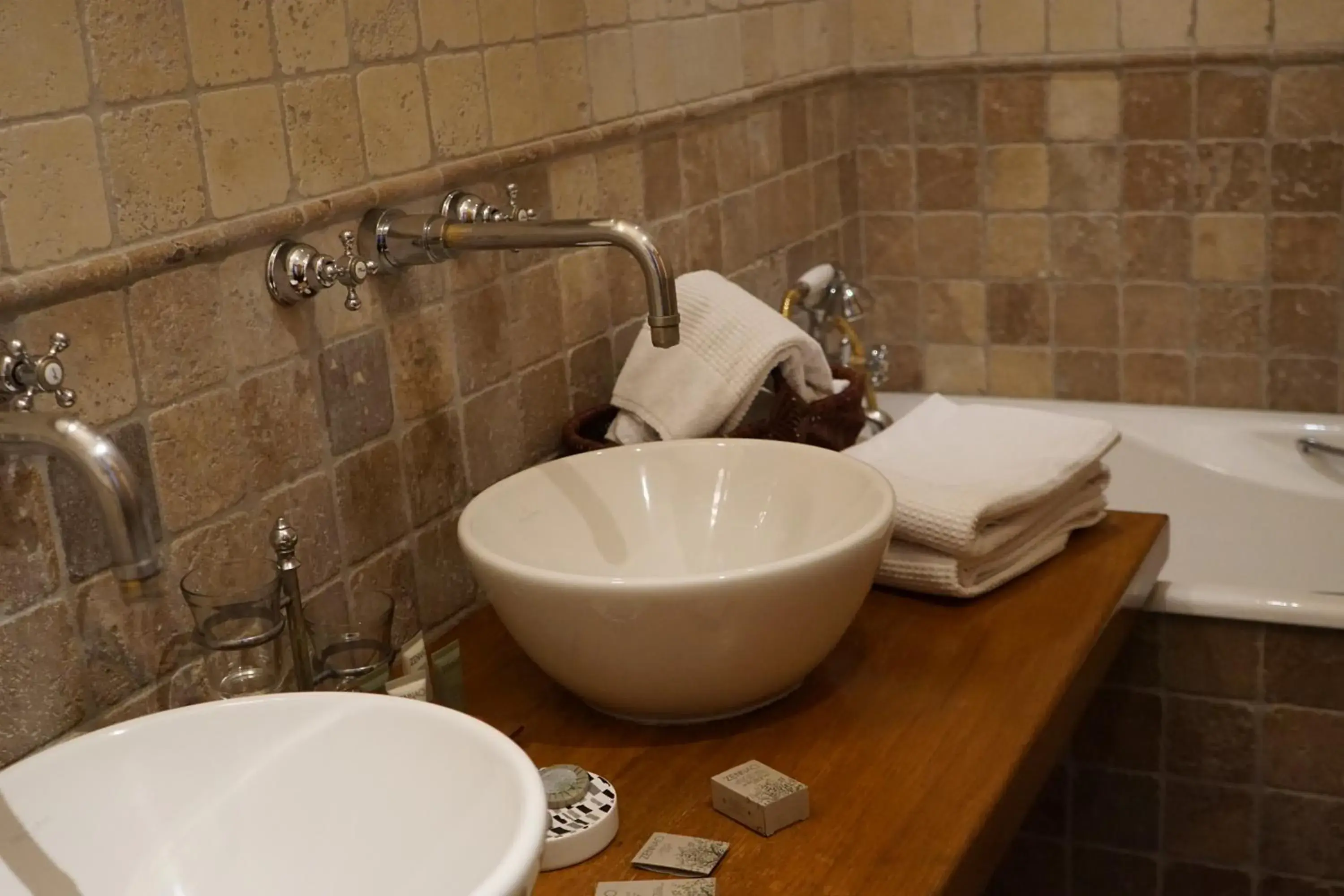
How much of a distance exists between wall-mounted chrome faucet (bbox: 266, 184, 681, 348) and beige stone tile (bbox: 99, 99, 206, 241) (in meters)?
0.10

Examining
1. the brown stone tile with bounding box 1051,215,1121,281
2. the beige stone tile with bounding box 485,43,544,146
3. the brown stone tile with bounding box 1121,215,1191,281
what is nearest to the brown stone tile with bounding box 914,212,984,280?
the brown stone tile with bounding box 1051,215,1121,281

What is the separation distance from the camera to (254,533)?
45.1 inches

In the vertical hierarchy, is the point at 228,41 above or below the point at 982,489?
above

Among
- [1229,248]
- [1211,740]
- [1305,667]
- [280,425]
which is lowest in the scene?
[1211,740]

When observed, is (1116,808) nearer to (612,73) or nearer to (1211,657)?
(1211,657)

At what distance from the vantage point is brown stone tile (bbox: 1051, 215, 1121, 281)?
2.22 meters

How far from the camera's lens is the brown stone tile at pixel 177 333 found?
3.37ft

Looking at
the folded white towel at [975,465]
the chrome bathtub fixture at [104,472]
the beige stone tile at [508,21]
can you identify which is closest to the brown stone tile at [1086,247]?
the folded white towel at [975,465]

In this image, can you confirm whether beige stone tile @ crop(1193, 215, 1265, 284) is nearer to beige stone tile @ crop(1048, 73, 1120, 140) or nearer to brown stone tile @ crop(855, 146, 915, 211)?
beige stone tile @ crop(1048, 73, 1120, 140)

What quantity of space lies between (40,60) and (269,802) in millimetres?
500

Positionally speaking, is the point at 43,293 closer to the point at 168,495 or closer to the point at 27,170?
the point at 27,170

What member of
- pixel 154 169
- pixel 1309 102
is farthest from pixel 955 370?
pixel 154 169

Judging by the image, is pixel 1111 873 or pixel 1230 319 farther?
pixel 1230 319

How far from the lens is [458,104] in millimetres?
1351
